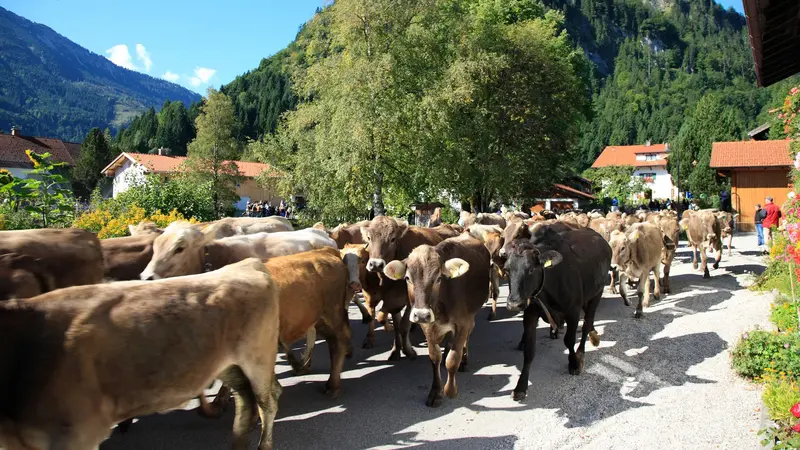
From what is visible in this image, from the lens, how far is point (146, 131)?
100562 mm

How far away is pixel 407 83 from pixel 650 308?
17160 millimetres

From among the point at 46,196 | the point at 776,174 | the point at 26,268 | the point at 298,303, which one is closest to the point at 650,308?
the point at 298,303

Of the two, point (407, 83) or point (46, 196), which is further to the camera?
point (407, 83)

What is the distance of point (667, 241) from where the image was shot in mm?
13852

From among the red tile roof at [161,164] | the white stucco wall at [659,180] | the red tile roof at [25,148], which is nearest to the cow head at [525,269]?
the red tile roof at [161,164]

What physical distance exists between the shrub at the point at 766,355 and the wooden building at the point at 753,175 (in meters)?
28.4

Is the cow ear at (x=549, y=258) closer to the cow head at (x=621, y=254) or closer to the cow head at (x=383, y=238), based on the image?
the cow head at (x=383, y=238)

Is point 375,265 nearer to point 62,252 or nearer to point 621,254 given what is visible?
point 62,252

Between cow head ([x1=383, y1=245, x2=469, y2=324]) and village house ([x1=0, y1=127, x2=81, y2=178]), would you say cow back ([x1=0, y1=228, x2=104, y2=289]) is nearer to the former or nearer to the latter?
cow head ([x1=383, y1=245, x2=469, y2=324])

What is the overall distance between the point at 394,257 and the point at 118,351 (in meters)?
5.43

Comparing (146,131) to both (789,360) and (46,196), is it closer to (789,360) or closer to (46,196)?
(46,196)

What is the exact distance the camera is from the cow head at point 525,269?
665cm

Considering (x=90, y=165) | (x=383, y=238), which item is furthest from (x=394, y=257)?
(x=90, y=165)

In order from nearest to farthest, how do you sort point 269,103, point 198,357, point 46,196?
point 198,357, point 46,196, point 269,103
